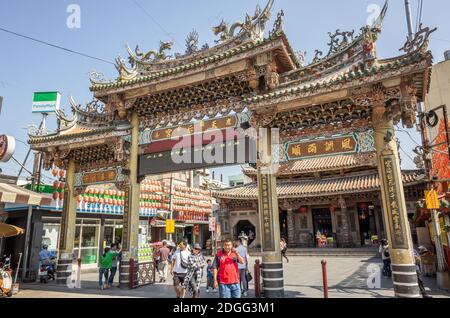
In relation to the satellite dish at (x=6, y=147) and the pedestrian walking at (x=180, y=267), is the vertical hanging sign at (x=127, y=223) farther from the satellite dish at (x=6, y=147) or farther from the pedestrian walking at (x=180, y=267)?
the satellite dish at (x=6, y=147)

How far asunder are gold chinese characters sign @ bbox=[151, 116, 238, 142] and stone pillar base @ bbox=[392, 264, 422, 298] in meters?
6.06

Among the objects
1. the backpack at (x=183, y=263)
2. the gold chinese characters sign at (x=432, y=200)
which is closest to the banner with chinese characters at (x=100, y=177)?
the backpack at (x=183, y=263)

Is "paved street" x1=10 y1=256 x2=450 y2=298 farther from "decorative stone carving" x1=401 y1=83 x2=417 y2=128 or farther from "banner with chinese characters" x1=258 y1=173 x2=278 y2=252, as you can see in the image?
"decorative stone carving" x1=401 y1=83 x2=417 y2=128

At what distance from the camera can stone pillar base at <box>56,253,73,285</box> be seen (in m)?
12.4

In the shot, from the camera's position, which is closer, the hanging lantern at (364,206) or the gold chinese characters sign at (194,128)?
the gold chinese characters sign at (194,128)

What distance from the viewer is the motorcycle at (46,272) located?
43.9ft

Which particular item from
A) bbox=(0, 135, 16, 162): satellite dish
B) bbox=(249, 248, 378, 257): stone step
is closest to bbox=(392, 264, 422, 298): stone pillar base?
bbox=(0, 135, 16, 162): satellite dish

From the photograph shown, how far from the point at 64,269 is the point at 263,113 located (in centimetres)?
1015

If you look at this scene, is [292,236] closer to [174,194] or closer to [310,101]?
→ [174,194]

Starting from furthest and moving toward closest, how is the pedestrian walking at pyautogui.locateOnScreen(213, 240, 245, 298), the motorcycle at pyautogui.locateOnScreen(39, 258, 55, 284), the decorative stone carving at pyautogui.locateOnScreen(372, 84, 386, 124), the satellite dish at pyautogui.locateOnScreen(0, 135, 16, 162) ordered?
1. the motorcycle at pyautogui.locateOnScreen(39, 258, 55, 284)
2. the satellite dish at pyautogui.locateOnScreen(0, 135, 16, 162)
3. the decorative stone carving at pyautogui.locateOnScreen(372, 84, 386, 124)
4. the pedestrian walking at pyautogui.locateOnScreen(213, 240, 245, 298)

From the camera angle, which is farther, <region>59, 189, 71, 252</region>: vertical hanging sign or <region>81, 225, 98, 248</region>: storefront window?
<region>81, 225, 98, 248</region>: storefront window

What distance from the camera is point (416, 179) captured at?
67.4ft

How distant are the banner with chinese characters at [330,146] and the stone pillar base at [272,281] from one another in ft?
10.2

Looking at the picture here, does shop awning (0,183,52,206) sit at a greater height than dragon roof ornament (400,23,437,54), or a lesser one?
lesser
